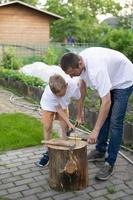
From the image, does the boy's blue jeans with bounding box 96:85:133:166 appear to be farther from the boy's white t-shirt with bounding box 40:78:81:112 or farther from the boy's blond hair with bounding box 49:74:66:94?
the boy's blond hair with bounding box 49:74:66:94

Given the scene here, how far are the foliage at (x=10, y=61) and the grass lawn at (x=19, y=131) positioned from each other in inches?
276

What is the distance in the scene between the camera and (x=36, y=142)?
6.09m

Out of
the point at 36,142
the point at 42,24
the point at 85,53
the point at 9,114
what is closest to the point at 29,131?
the point at 36,142

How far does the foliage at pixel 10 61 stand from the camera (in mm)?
14750

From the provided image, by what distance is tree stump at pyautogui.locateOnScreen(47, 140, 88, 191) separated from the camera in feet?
13.9

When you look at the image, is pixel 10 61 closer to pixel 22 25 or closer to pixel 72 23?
pixel 22 25

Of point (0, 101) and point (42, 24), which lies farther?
point (42, 24)

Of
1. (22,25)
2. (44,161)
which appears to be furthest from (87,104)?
(22,25)

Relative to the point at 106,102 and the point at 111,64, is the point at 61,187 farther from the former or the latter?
the point at 111,64

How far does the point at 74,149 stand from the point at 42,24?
872 inches

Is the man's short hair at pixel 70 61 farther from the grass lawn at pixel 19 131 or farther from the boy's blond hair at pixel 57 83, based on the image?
the grass lawn at pixel 19 131

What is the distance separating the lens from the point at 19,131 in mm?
6672

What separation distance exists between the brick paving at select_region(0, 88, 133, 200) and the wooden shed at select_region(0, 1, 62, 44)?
2015 cm

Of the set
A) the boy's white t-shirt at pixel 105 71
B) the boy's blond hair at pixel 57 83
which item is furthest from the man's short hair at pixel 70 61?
the boy's blond hair at pixel 57 83
